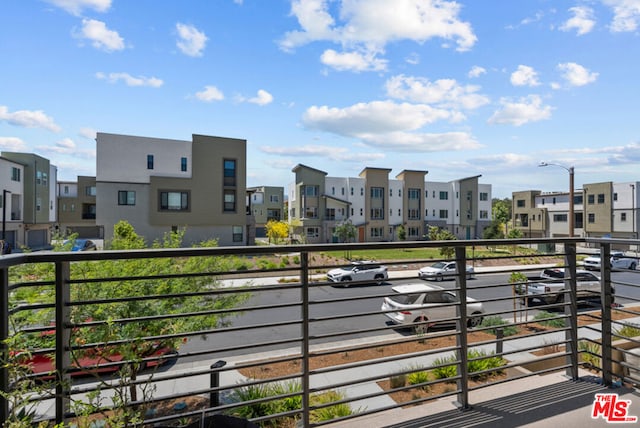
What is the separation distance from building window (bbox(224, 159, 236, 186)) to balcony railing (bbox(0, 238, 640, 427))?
70.0 feet

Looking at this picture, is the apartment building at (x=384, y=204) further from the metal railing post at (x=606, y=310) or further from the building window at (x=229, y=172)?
the metal railing post at (x=606, y=310)

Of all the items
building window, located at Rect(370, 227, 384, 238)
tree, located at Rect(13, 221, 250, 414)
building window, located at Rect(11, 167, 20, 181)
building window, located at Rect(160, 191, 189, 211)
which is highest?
building window, located at Rect(11, 167, 20, 181)

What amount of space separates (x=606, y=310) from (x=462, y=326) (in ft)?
5.25

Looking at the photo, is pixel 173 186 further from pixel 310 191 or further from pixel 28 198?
pixel 28 198

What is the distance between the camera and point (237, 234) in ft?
101

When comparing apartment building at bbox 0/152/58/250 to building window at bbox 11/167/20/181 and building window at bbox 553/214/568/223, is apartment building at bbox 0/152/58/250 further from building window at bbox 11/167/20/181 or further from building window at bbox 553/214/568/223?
building window at bbox 553/214/568/223

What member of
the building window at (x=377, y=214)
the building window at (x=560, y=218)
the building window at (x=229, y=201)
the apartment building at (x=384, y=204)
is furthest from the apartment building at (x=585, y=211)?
the building window at (x=229, y=201)

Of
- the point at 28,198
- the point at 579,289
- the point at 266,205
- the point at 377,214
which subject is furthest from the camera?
the point at 266,205

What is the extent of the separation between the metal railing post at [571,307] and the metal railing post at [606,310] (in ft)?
0.68

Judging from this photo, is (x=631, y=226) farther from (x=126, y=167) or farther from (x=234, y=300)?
(x=126, y=167)

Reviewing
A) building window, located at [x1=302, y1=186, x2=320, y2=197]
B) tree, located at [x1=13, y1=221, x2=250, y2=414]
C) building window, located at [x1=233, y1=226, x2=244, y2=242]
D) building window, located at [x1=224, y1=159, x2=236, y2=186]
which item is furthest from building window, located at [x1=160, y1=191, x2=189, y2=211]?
tree, located at [x1=13, y1=221, x2=250, y2=414]

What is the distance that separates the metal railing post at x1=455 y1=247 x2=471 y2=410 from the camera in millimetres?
2713

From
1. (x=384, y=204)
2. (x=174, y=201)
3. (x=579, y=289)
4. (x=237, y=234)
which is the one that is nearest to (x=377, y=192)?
(x=384, y=204)

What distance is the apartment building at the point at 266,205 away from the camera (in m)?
53.5
